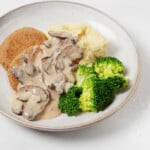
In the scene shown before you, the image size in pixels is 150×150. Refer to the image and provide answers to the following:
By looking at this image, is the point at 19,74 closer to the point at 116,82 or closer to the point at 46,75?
the point at 46,75

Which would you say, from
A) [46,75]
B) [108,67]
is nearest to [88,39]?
[108,67]

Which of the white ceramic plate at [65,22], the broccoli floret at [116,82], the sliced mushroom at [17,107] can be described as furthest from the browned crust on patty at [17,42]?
the broccoli floret at [116,82]

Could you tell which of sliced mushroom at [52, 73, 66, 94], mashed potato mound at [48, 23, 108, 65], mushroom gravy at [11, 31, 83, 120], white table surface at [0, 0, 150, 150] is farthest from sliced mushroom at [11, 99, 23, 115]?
mashed potato mound at [48, 23, 108, 65]

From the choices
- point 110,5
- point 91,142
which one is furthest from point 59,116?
point 110,5

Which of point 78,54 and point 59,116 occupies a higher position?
point 78,54

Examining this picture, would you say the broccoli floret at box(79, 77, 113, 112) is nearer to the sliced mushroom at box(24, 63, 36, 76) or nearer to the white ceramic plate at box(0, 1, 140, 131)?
the white ceramic plate at box(0, 1, 140, 131)

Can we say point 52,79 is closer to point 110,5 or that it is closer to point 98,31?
point 98,31

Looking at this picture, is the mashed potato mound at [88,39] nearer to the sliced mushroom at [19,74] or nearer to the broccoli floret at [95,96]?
the broccoli floret at [95,96]
